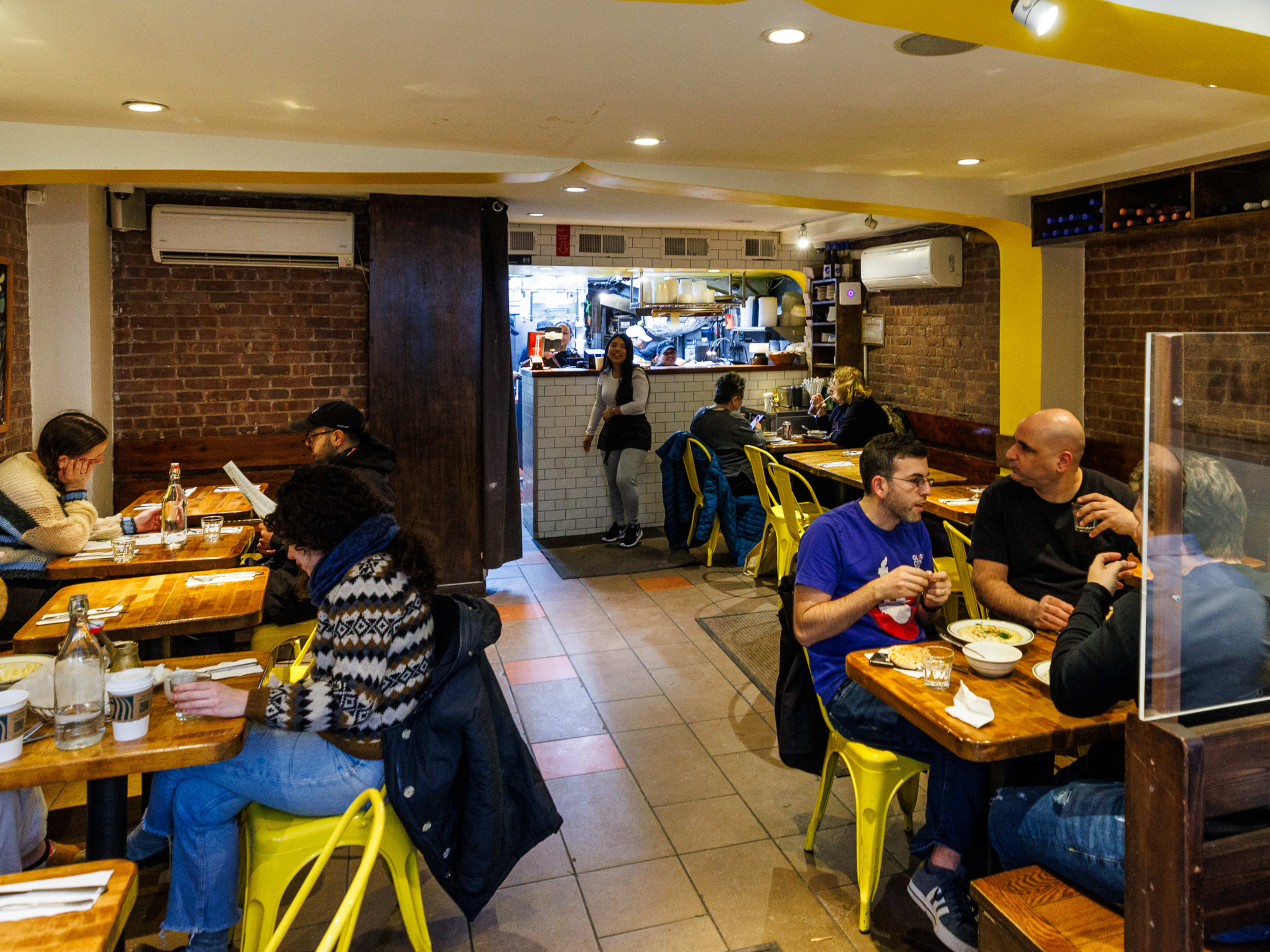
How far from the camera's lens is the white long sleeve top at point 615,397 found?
7.39 m

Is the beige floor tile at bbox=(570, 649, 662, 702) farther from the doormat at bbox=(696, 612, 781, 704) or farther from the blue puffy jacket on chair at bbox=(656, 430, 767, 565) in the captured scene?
the blue puffy jacket on chair at bbox=(656, 430, 767, 565)

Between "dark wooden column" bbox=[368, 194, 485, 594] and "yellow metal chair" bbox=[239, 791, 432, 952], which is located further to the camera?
"dark wooden column" bbox=[368, 194, 485, 594]

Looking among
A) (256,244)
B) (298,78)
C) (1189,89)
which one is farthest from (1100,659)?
(256,244)

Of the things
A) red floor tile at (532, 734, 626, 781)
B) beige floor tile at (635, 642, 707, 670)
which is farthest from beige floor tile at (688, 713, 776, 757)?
beige floor tile at (635, 642, 707, 670)

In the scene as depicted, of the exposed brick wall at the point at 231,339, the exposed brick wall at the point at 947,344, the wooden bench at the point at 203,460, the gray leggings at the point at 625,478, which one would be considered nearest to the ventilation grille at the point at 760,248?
the exposed brick wall at the point at 947,344

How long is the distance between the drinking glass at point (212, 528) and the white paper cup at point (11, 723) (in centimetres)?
193

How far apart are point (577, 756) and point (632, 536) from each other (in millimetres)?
3792

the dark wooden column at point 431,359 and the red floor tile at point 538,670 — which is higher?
the dark wooden column at point 431,359

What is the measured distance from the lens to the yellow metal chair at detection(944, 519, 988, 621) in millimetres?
4082

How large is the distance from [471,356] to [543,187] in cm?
116

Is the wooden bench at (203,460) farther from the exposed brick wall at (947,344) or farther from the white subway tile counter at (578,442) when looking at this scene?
the exposed brick wall at (947,344)

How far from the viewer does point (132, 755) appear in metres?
2.04

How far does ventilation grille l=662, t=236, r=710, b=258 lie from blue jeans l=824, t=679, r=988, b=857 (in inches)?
240

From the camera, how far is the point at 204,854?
2338mm
